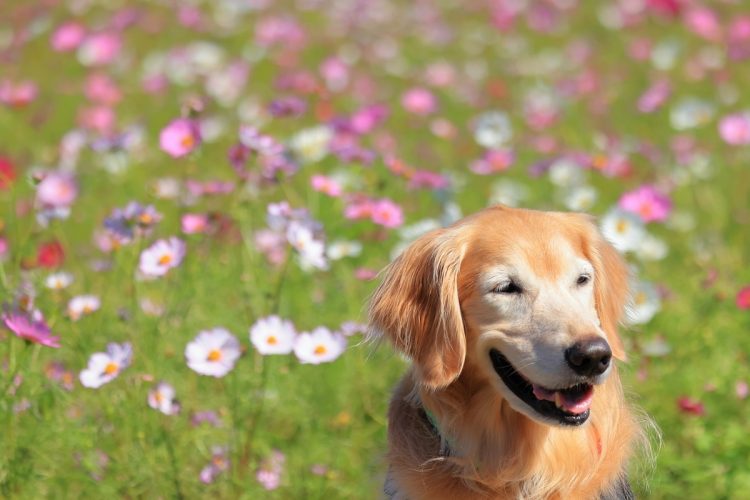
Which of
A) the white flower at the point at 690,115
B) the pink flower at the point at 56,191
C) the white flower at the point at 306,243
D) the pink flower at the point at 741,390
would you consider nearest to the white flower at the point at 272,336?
the white flower at the point at 306,243

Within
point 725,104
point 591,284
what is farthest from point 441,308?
point 725,104

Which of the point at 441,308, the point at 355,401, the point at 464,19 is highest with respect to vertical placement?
the point at 441,308

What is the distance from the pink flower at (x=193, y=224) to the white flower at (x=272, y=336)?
1.87 feet

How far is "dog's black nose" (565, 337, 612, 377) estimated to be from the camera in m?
2.25

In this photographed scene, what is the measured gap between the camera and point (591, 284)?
8.66 feet

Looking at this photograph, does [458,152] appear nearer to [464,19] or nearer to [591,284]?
[464,19]

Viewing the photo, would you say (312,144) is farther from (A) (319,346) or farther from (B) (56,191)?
(A) (319,346)

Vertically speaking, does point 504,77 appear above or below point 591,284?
below

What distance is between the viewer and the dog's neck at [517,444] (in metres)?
Answer: 2.68

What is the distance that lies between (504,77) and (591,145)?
1.68 metres

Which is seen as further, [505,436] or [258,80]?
[258,80]

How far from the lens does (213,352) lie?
9.85ft

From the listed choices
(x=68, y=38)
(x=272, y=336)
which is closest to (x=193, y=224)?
(x=272, y=336)

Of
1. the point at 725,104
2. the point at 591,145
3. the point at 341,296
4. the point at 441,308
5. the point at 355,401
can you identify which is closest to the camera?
the point at 441,308
